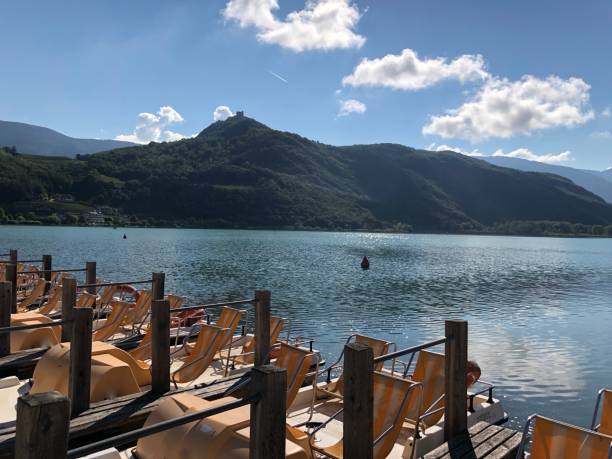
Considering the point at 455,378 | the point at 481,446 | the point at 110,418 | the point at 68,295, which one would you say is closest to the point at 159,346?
the point at 110,418

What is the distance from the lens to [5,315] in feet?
35.3

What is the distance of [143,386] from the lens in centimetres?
934

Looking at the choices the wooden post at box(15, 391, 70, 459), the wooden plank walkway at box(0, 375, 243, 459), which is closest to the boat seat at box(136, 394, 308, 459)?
the wooden plank walkway at box(0, 375, 243, 459)

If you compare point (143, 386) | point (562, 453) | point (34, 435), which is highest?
point (34, 435)

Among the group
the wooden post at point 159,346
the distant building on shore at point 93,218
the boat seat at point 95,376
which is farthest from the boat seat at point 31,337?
the distant building on shore at point 93,218

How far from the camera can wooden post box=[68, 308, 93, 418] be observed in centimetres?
758

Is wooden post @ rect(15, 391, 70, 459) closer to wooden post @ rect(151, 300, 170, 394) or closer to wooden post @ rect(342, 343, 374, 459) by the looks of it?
wooden post @ rect(342, 343, 374, 459)

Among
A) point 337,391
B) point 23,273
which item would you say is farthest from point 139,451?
point 23,273

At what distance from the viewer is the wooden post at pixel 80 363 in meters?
7.58

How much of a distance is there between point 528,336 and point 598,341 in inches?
120

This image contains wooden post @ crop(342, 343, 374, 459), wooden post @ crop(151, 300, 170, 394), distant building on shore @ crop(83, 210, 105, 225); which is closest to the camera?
wooden post @ crop(342, 343, 374, 459)

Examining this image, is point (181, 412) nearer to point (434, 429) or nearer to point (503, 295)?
point (434, 429)

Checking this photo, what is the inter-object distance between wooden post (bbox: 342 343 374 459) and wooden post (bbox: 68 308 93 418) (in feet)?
14.1

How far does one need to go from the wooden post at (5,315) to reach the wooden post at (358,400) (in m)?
8.31
